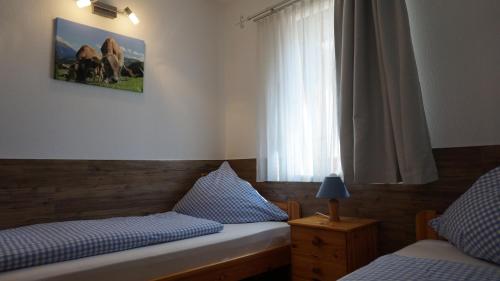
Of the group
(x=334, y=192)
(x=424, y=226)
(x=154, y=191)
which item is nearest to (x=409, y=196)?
(x=424, y=226)

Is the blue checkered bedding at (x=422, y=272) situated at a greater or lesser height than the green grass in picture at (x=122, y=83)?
lesser

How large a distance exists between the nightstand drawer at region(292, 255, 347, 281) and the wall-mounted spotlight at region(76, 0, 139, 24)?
2171mm

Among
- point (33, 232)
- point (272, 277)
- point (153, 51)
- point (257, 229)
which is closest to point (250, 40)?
point (153, 51)

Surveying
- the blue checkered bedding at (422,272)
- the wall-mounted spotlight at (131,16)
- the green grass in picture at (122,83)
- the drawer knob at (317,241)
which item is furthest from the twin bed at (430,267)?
the wall-mounted spotlight at (131,16)

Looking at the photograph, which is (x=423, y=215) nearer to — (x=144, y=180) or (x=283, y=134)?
(x=283, y=134)

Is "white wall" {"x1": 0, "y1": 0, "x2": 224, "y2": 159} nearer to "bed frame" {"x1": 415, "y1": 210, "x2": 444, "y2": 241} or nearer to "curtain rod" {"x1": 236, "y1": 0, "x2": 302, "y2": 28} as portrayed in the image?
"curtain rod" {"x1": 236, "y1": 0, "x2": 302, "y2": 28}

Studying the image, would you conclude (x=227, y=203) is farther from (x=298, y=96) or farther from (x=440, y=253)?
(x=440, y=253)

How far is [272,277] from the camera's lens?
96.8 inches

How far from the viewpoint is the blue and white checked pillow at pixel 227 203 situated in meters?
2.40

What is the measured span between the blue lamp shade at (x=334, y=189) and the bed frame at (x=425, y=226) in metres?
0.40

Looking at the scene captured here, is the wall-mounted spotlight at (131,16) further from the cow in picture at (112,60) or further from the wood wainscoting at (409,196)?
the wood wainscoting at (409,196)

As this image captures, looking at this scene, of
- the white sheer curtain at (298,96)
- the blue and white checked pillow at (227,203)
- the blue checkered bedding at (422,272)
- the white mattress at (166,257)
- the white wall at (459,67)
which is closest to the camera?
the blue checkered bedding at (422,272)

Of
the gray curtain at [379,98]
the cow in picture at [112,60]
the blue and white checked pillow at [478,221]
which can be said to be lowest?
the blue and white checked pillow at [478,221]

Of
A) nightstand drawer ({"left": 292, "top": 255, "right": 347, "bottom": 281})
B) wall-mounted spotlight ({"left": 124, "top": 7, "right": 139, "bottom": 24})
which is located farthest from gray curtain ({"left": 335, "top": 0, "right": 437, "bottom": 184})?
wall-mounted spotlight ({"left": 124, "top": 7, "right": 139, "bottom": 24})
